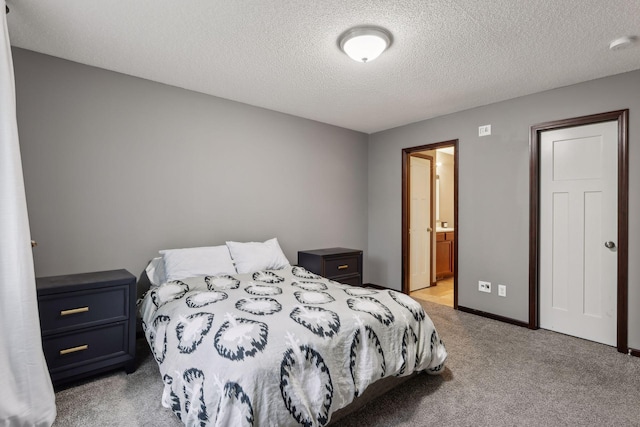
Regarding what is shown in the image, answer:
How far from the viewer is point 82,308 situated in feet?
7.29

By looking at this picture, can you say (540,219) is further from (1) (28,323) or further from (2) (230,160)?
(1) (28,323)

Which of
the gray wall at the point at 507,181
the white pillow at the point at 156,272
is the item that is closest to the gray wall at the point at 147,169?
the white pillow at the point at 156,272

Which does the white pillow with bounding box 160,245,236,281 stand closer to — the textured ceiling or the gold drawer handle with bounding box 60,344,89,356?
the gold drawer handle with bounding box 60,344,89,356

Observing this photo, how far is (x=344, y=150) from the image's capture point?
467 centimetres

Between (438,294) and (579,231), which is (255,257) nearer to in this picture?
(438,294)

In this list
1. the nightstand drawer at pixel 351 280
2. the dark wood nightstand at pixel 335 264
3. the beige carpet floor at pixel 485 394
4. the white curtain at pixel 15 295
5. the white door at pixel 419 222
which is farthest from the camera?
the white door at pixel 419 222

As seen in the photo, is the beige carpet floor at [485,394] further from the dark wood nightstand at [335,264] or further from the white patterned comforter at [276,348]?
the dark wood nightstand at [335,264]

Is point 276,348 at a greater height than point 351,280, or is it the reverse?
point 276,348

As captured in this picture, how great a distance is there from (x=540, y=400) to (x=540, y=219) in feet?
6.14

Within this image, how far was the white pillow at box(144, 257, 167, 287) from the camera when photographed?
2.83 meters

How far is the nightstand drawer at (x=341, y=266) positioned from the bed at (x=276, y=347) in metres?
1.22

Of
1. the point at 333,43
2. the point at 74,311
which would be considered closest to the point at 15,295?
the point at 74,311

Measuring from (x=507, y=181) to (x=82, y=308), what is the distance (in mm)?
3965

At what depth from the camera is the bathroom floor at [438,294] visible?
437cm
